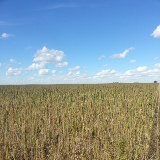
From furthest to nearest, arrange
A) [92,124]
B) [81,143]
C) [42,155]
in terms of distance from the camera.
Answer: [92,124] → [81,143] → [42,155]

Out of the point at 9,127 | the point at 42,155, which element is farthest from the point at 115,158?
the point at 9,127

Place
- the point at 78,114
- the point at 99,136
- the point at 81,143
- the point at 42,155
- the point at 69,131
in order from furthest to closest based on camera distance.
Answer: the point at 78,114
the point at 69,131
the point at 99,136
the point at 81,143
the point at 42,155

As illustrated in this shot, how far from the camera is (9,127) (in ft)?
24.4

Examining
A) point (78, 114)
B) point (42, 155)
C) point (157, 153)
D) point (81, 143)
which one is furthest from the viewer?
point (78, 114)

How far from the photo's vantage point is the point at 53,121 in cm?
789

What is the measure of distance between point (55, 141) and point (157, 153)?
9.76 feet

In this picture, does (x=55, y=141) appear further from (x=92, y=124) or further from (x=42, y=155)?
(x=92, y=124)

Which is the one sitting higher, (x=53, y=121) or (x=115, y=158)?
(x=53, y=121)

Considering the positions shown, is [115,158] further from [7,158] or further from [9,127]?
[9,127]

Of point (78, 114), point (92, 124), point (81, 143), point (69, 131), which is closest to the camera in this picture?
point (81, 143)

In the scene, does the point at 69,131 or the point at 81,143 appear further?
the point at 69,131

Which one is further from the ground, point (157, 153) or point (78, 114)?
point (78, 114)

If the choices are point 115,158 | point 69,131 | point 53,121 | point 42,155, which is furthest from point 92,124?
point 42,155

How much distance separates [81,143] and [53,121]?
2.20 meters
